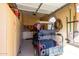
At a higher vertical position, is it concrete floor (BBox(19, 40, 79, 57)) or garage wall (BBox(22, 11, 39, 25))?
garage wall (BBox(22, 11, 39, 25))

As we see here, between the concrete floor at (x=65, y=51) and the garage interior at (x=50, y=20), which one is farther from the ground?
the garage interior at (x=50, y=20)

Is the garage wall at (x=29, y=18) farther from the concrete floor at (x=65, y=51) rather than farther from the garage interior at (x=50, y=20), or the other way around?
Answer: the concrete floor at (x=65, y=51)

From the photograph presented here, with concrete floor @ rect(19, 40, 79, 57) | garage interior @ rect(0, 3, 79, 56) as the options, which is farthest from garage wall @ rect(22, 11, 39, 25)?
concrete floor @ rect(19, 40, 79, 57)

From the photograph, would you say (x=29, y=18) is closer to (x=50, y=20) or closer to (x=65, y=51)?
(x=50, y=20)

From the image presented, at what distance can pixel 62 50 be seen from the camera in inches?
32.0

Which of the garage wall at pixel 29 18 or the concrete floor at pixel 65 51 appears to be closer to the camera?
the concrete floor at pixel 65 51

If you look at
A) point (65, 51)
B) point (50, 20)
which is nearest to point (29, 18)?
point (50, 20)

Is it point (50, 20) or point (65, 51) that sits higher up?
point (50, 20)

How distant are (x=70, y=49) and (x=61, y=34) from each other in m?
0.10

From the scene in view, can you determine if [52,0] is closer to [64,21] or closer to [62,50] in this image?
[64,21]

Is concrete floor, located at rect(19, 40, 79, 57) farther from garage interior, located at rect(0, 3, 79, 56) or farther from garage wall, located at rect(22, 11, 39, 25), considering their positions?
garage wall, located at rect(22, 11, 39, 25)

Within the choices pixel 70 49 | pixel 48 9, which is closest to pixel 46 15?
pixel 48 9

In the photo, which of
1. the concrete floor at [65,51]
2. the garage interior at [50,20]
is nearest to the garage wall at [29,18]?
the garage interior at [50,20]

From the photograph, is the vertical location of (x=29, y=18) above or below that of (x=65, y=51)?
above
